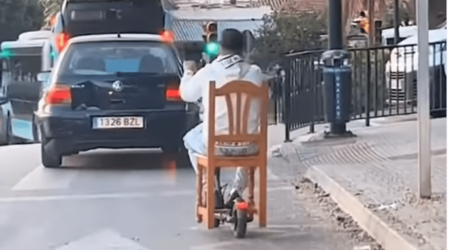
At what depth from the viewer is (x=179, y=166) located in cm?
1216

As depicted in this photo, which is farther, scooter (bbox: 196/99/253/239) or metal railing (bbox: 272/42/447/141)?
metal railing (bbox: 272/42/447/141)

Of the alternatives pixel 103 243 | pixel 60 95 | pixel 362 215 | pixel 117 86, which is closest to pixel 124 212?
pixel 103 243

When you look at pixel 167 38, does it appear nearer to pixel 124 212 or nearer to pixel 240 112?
pixel 124 212

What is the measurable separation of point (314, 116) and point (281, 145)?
3.68 ft

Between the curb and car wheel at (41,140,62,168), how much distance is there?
3.39 metres

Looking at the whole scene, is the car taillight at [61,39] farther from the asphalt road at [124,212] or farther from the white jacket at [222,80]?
the white jacket at [222,80]

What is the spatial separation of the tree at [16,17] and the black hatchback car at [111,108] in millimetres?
28108

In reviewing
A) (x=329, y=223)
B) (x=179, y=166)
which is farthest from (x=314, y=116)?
(x=329, y=223)

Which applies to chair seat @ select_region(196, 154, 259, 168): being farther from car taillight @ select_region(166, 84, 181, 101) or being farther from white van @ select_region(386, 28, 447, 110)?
white van @ select_region(386, 28, 447, 110)

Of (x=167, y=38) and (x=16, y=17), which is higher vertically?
(x=16, y=17)

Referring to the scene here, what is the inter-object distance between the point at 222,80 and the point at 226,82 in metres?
0.09

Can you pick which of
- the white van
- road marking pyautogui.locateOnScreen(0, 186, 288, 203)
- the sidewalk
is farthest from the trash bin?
road marking pyautogui.locateOnScreen(0, 186, 288, 203)

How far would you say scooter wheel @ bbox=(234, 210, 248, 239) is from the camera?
7.30 metres

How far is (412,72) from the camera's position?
15.2 metres
